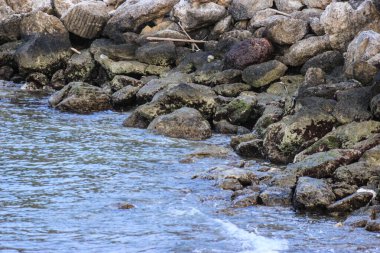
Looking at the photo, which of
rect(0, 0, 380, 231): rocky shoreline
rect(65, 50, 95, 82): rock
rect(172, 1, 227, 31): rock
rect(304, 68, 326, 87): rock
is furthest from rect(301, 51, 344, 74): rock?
rect(65, 50, 95, 82): rock

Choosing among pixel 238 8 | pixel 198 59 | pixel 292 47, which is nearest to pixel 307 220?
pixel 292 47

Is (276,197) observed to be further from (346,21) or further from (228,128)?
(346,21)

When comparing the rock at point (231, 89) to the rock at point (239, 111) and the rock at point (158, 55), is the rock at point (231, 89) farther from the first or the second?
the rock at point (158, 55)

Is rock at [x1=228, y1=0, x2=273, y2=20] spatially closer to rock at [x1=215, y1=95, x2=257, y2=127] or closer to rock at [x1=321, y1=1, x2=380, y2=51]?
rock at [x1=321, y1=1, x2=380, y2=51]

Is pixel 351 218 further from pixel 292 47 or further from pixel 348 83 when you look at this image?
pixel 292 47

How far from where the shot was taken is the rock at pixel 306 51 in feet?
94.9

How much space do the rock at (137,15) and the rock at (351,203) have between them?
896 inches

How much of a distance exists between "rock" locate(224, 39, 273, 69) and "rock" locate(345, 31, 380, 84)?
410cm

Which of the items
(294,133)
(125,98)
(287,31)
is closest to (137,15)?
(125,98)

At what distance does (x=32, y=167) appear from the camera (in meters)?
19.2

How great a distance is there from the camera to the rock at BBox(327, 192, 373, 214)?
1484cm

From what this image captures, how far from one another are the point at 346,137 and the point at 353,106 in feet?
4.98

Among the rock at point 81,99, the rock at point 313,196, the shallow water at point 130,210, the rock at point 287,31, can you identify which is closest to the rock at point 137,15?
the rock at point 287,31

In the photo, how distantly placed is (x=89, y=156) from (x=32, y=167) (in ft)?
6.69
